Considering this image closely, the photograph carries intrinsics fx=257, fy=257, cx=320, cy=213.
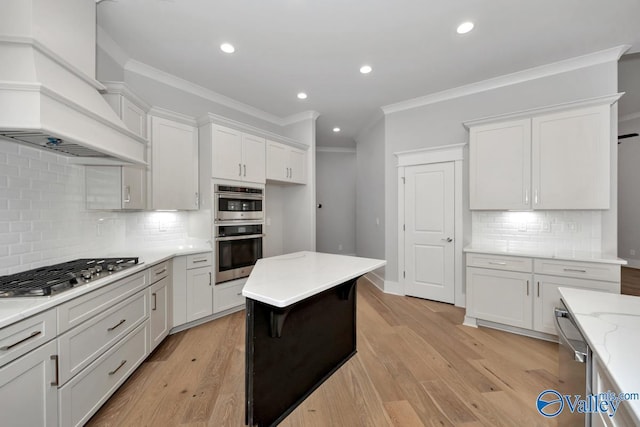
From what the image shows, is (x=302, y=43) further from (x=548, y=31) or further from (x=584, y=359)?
(x=584, y=359)

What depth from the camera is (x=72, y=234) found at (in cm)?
218

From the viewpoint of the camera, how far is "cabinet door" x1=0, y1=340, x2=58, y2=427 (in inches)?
43.5

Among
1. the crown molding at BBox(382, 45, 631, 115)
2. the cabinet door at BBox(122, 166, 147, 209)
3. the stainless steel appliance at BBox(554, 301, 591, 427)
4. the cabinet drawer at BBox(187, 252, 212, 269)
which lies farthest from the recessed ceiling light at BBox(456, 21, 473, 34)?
the cabinet drawer at BBox(187, 252, 212, 269)

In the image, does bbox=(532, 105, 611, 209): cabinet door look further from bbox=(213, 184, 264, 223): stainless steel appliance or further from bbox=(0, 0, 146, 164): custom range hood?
bbox=(0, 0, 146, 164): custom range hood

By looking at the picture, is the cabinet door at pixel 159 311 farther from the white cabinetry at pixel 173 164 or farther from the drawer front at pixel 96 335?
the white cabinetry at pixel 173 164

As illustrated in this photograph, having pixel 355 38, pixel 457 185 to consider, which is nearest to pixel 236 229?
pixel 355 38

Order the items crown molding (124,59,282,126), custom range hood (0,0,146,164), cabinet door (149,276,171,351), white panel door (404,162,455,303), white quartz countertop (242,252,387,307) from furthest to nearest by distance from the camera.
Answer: white panel door (404,162,455,303)
crown molding (124,59,282,126)
cabinet door (149,276,171,351)
custom range hood (0,0,146,164)
white quartz countertop (242,252,387,307)

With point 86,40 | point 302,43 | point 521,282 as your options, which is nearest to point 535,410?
point 521,282

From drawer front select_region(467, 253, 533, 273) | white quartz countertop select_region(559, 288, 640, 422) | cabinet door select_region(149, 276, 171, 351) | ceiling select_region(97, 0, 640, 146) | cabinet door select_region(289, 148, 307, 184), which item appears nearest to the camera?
white quartz countertop select_region(559, 288, 640, 422)

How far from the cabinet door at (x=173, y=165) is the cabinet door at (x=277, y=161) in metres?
1.00

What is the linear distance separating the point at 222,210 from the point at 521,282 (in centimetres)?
348

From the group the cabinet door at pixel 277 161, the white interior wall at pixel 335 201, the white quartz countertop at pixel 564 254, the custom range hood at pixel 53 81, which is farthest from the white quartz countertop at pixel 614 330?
the white interior wall at pixel 335 201

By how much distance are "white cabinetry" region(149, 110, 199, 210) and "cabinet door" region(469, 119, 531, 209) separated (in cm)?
346

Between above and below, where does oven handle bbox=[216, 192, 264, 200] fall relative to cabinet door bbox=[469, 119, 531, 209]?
below
